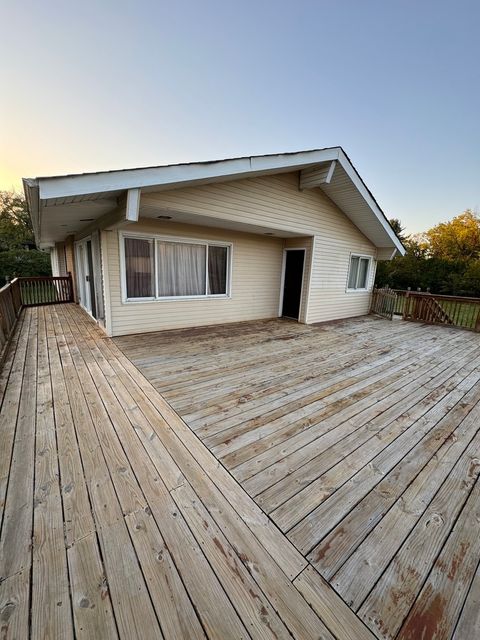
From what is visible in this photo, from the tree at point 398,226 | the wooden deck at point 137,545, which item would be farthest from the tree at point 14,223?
the tree at point 398,226

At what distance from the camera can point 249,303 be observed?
740 cm

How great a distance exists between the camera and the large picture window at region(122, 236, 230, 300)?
5.40 m

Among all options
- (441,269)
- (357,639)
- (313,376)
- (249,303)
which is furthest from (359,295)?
(441,269)

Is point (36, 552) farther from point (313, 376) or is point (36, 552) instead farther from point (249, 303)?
point (249, 303)

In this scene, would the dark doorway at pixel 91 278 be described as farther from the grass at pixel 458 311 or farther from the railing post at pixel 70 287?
the grass at pixel 458 311

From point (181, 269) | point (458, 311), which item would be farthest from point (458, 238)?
point (181, 269)

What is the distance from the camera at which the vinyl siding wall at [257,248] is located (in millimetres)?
5086

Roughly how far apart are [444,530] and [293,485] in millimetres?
889

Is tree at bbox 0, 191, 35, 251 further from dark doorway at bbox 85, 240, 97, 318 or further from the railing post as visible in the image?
dark doorway at bbox 85, 240, 97, 318

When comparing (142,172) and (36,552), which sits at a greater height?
(142,172)

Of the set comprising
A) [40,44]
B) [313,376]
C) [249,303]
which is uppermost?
[40,44]

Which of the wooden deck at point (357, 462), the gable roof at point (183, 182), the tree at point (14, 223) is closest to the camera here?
the wooden deck at point (357, 462)

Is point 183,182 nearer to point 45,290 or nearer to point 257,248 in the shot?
point 257,248

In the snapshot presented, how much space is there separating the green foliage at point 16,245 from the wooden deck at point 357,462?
744 inches
